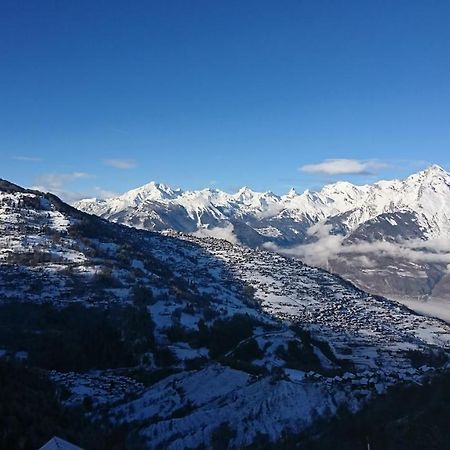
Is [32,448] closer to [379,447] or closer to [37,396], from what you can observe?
[37,396]

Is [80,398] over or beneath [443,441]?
beneath

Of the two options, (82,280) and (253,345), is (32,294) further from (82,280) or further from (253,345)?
(253,345)

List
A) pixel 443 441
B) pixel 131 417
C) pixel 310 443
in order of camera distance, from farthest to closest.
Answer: pixel 131 417 < pixel 310 443 < pixel 443 441

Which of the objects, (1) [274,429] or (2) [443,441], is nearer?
(2) [443,441]

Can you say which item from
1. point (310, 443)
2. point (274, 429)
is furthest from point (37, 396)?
point (310, 443)

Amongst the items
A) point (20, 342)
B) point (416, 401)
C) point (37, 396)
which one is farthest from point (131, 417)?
point (20, 342)

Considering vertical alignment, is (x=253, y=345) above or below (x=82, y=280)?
below

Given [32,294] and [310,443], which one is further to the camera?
[32,294]

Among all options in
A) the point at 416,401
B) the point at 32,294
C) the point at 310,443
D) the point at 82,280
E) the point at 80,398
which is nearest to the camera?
the point at 310,443

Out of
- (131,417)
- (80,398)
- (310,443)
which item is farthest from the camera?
(80,398)
